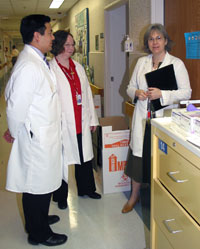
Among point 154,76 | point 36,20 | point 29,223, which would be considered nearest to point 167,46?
point 154,76

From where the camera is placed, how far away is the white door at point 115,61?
5.09 metres

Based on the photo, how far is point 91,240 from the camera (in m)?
2.35

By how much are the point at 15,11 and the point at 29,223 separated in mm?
7849

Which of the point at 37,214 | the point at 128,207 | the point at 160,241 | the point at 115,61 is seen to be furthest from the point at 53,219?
the point at 115,61

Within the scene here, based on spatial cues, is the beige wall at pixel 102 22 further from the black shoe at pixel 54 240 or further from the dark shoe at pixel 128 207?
the black shoe at pixel 54 240

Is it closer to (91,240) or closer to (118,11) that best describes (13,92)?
(91,240)

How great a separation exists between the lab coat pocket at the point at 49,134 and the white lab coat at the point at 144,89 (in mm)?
687

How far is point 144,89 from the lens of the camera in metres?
2.40

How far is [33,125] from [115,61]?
136 inches

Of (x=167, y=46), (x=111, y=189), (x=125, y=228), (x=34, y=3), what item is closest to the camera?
(x=167, y=46)

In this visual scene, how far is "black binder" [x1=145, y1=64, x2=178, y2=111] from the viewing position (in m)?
2.12

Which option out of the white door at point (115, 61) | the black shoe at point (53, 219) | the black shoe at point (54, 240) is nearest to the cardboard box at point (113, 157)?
the black shoe at point (53, 219)

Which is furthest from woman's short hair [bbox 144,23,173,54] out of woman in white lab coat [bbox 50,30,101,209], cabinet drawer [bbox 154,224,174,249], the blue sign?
cabinet drawer [bbox 154,224,174,249]

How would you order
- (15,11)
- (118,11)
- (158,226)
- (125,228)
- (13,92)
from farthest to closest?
(15,11), (118,11), (125,228), (13,92), (158,226)
